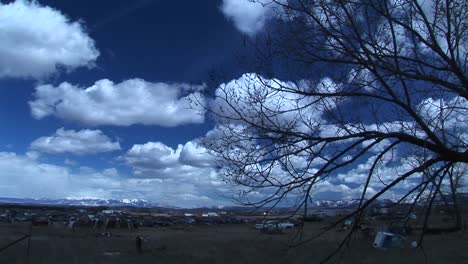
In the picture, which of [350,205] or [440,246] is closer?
[350,205]

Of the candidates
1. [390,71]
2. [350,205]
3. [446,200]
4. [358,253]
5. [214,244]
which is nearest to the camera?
[390,71]

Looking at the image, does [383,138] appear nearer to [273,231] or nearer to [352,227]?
[352,227]

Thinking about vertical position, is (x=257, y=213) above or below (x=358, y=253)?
above

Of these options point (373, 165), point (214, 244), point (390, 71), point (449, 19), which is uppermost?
point (449, 19)

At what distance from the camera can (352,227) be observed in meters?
7.18

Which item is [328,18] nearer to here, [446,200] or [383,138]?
[383,138]

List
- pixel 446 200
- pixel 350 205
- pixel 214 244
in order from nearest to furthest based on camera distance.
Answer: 1. pixel 350 205
2. pixel 446 200
3. pixel 214 244

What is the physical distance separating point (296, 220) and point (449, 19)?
346cm

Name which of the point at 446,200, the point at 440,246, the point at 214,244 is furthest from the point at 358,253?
the point at 446,200

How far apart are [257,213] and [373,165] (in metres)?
1.70

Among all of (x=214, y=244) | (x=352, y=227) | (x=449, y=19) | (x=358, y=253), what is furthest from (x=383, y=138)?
(x=214, y=244)

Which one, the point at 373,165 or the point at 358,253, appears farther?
the point at 358,253

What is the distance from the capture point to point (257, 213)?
707 centimetres

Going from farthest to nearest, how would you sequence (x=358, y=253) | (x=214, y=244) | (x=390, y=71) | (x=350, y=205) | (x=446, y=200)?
(x=214, y=244)
(x=358, y=253)
(x=446, y=200)
(x=350, y=205)
(x=390, y=71)
